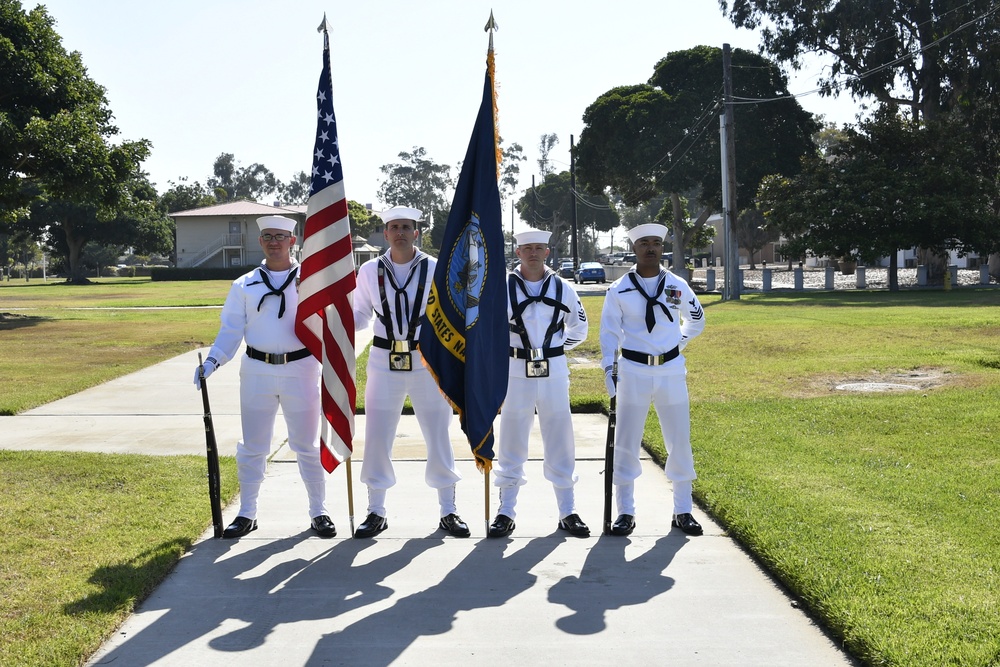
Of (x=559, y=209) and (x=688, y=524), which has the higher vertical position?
(x=559, y=209)

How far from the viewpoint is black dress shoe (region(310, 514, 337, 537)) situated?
6602mm

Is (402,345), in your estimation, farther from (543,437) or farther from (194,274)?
(194,274)

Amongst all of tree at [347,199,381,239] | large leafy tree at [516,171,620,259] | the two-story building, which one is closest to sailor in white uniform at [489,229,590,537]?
the two-story building

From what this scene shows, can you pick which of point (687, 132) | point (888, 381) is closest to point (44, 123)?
point (888, 381)

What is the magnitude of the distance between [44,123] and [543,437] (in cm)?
2312

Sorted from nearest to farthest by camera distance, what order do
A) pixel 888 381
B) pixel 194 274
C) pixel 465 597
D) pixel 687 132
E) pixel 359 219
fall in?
1. pixel 465 597
2. pixel 888 381
3. pixel 687 132
4. pixel 194 274
5. pixel 359 219

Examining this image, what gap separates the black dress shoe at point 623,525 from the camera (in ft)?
21.6

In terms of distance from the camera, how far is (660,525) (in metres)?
6.84

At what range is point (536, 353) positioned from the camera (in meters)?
6.66

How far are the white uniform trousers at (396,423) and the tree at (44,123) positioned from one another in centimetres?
2204

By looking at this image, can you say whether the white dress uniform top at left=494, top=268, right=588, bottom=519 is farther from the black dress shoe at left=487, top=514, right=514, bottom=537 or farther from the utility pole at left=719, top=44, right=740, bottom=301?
the utility pole at left=719, top=44, right=740, bottom=301

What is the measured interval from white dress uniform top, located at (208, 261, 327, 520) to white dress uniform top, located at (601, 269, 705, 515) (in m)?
1.99

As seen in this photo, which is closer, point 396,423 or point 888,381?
point 396,423

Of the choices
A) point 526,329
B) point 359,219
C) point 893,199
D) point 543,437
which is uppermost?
point 359,219
